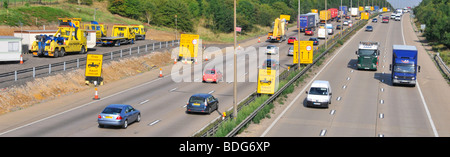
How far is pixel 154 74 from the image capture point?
50.9 meters

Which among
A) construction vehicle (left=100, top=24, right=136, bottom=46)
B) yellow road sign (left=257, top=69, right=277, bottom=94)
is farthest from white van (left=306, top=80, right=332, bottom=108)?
construction vehicle (left=100, top=24, right=136, bottom=46)

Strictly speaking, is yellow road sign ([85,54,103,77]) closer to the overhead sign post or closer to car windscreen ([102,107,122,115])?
the overhead sign post

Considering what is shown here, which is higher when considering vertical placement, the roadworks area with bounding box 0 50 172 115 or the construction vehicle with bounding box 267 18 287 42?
the construction vehicle with bounding box 267 18 287 42

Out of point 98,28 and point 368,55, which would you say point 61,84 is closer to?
point 98,28

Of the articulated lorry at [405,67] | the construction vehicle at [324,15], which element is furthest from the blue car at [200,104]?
the construction vehicle at [324,15]

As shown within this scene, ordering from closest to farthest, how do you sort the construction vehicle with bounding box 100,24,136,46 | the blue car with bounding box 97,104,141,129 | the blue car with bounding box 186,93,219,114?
the blue car with bounding box 97,104,141,129 < the blue car with bounding box 186,93,219,114 < the construction vehicle with bounding box 100,24,136,46

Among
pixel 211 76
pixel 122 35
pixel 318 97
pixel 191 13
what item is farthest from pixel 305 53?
pixel 191 13

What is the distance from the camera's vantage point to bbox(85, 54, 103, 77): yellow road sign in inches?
1671

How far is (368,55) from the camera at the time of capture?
175ft

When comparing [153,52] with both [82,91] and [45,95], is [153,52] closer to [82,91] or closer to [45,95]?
[82,91]

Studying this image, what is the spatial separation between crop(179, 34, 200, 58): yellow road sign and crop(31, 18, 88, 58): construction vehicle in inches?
427

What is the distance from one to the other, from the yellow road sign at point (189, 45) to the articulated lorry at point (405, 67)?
2178cm

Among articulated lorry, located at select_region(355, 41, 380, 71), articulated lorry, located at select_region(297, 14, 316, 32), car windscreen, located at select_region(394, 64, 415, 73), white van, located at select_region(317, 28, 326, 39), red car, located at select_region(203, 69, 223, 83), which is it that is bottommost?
red car, located at select_region(203, 69, 223, 83)
